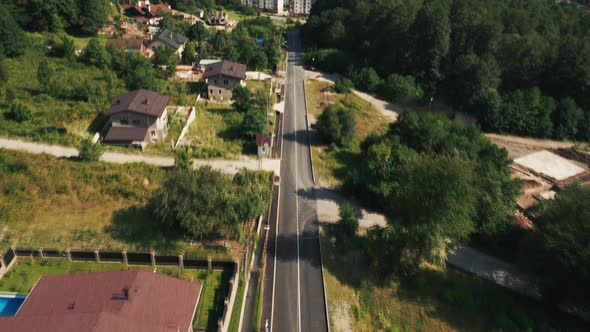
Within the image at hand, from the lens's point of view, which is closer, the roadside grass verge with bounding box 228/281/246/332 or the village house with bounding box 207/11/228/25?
the roadside grass verge with bounding box 228/281/246/332

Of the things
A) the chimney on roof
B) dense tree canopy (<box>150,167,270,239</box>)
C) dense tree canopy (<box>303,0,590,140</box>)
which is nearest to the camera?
the chimney on roof

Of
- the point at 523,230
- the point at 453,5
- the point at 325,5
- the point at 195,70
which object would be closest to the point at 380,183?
the point at 523,230

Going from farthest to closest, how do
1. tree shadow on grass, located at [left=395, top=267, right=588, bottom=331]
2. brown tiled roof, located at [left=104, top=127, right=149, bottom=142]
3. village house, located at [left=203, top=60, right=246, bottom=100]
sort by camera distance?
village house, located at [left=203, top=60, right=246, bottom=100] → brown tiled roof, located at [left=104, top=127, right=149, bottom=142] → tree shadow on grass, located at [left=395, top=267, right=588, bottom=331]

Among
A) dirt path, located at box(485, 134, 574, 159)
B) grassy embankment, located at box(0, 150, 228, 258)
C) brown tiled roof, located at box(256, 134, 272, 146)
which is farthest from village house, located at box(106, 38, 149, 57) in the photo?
dirt path, located at box(485, 134, 574, 159)

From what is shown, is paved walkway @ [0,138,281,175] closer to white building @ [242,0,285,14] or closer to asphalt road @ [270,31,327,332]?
asphalt road @ [270,31,327,332]

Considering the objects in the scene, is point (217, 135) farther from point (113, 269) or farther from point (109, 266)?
point (113, 269)

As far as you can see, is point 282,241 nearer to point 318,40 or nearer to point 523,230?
point 523,230

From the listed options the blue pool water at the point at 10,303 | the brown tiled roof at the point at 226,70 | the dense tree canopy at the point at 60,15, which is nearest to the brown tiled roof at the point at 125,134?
the brown tiled roof at the point at 226,70
